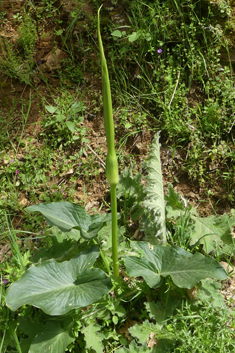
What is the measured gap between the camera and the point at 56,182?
2.71 metres

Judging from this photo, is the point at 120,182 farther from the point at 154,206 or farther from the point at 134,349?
the point at 134,349

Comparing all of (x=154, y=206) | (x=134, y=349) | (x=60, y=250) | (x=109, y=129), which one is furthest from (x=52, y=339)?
(x=109, y=129)

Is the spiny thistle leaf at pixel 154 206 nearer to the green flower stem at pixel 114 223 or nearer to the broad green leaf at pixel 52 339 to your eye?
the green flower stem at pixel 114 223

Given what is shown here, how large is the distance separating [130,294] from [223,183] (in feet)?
3.59

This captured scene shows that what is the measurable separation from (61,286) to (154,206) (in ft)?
2.19

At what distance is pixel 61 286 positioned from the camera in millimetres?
1669

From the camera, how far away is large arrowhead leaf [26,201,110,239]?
180 cm

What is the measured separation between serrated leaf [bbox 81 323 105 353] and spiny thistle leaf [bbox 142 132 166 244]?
58 cm

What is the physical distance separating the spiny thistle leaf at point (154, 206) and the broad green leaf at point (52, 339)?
0.69 metres

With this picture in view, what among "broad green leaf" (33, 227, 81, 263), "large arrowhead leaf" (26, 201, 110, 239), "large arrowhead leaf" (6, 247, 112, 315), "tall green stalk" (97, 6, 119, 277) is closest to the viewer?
"tall green stalk" (97, 6, 119, 277)

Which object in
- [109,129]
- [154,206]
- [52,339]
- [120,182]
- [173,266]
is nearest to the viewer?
[109,129]

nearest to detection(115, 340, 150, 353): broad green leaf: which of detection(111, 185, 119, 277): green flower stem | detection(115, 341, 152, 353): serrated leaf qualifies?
detection(115, 341, 152, 353): serrated leaf

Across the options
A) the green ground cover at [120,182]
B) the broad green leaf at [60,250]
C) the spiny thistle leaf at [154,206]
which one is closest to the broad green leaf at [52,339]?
the green ground cover at [120,182]

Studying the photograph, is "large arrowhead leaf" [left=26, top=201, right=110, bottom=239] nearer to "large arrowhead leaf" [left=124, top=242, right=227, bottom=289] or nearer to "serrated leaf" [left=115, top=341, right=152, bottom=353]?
"large arrowhead leaf" [left=124, top=242, right=227, bottom=289]
